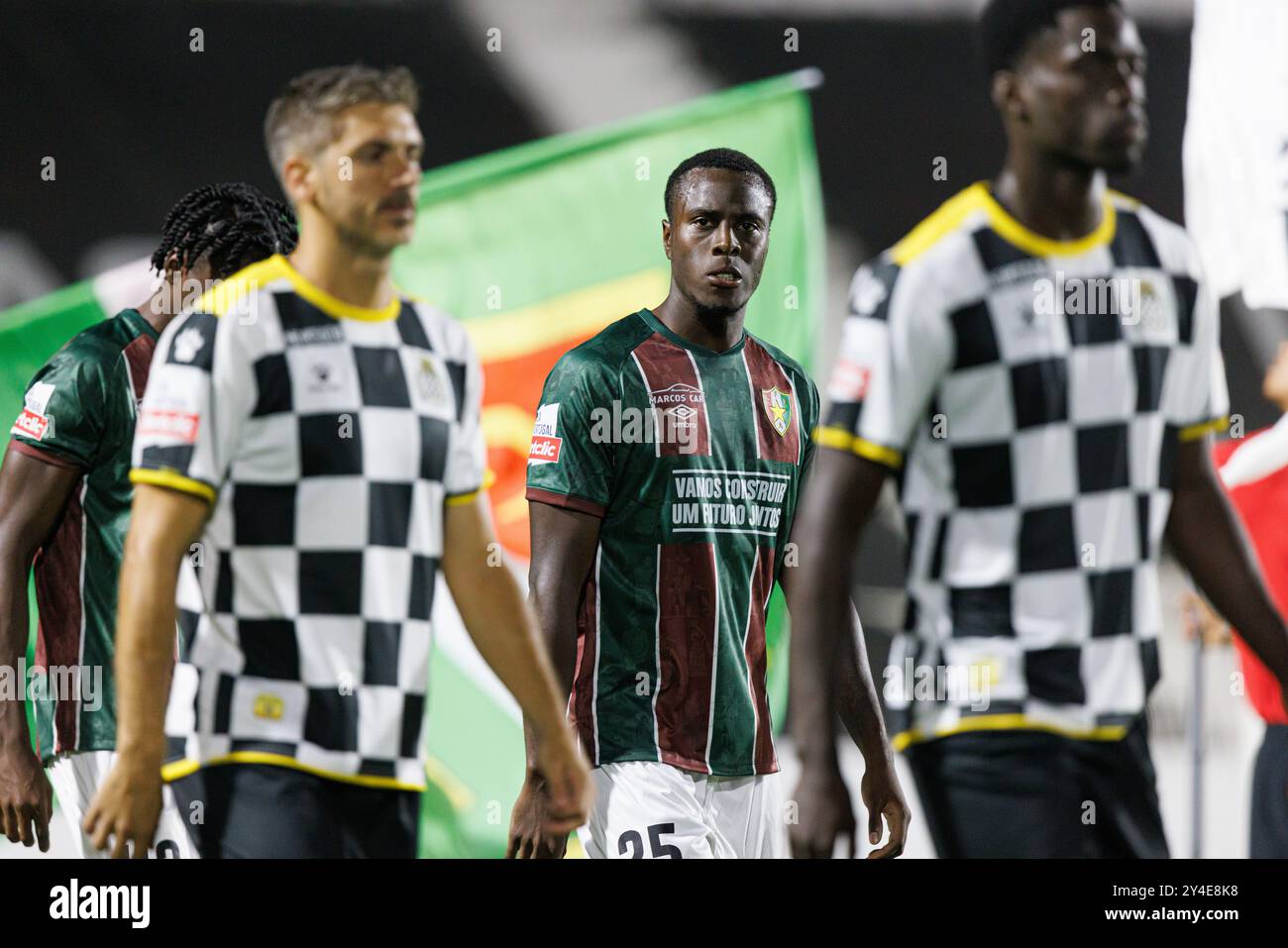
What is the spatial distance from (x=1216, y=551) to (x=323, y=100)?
5.98 ft

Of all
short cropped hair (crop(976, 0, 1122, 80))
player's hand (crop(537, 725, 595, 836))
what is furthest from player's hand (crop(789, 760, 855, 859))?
short cropped hair (crop(976, 0, 1122, 80))

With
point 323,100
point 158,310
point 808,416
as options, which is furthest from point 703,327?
point 158,310

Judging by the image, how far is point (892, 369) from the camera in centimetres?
232

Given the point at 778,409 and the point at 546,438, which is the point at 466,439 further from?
the point at 778,409

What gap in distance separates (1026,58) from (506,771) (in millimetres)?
1738

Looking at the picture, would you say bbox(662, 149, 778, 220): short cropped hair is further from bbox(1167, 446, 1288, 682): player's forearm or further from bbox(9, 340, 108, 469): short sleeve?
bbox(9, 340, 108, 469): short sleeve

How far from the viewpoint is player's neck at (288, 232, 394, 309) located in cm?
241

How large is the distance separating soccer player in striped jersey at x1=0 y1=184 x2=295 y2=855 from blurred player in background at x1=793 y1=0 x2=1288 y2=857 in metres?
1.29

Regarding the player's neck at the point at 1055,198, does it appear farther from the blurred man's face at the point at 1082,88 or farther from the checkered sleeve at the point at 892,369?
the checkered sleeve at the point at 892,369

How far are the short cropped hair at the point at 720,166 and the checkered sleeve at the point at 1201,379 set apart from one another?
2.74ft

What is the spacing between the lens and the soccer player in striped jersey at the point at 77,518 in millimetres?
2662

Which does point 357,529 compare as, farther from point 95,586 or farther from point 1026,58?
point 1026,58
